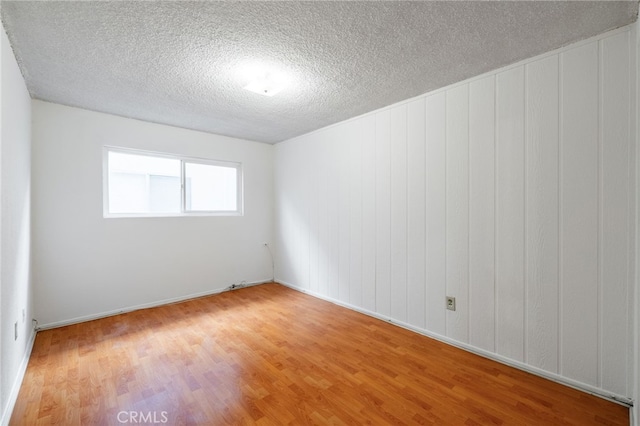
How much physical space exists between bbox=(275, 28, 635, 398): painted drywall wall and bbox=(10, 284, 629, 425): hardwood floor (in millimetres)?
290

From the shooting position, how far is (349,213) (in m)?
3.48

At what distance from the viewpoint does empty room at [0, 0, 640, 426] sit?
1.67 meters

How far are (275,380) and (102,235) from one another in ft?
8.92

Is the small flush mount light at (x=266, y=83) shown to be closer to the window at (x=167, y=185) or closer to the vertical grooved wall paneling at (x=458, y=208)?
the vertical grooved wall paneling at (x=458, y=208)

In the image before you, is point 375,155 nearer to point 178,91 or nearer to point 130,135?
point 178,91

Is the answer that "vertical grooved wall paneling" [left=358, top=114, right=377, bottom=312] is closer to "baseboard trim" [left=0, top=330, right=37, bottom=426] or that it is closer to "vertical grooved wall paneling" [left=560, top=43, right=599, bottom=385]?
"vertical grooved wall paneling" [left=560, top=43, right=599, bottom=385]

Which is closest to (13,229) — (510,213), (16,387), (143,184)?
(16,387)

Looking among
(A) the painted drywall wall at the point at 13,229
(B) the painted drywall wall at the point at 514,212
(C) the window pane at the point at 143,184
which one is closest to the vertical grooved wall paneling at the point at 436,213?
(B) the painted drywall wall at the point at 514,212

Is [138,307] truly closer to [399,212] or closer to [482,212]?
[399,212]

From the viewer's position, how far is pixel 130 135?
11.2 feet

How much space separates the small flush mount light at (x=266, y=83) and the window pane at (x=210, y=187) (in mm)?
2107

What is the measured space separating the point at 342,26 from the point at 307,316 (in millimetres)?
2841

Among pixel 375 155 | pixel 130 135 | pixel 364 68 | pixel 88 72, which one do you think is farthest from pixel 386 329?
pixel 130 135

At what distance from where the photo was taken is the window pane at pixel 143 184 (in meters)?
3.38
